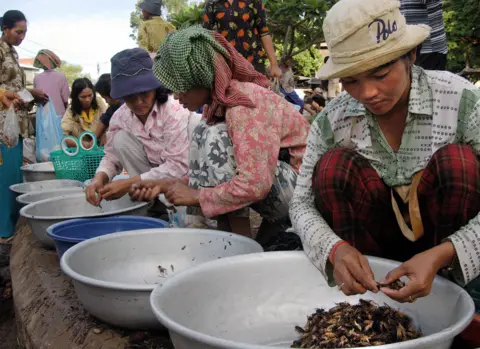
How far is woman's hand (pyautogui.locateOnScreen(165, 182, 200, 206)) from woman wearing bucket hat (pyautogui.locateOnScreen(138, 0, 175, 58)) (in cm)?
296

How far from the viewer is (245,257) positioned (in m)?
1.54

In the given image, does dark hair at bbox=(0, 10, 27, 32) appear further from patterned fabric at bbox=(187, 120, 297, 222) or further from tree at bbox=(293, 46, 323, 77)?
tree at bbox=(293, 46, 323, 77)

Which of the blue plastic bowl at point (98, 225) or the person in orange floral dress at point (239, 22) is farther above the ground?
the person in orange floral dress at point (239, 22)

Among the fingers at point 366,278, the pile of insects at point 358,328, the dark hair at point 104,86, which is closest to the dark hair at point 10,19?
the dark hair at point 104,86

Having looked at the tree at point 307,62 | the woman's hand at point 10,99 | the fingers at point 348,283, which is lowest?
the tree at point 307,62

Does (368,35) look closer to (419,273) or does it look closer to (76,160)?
(419,273)

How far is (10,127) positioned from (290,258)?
2.94m

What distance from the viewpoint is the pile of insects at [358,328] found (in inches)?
49.3

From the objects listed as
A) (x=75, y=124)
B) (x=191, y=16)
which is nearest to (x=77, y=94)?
(x=75, y=124)

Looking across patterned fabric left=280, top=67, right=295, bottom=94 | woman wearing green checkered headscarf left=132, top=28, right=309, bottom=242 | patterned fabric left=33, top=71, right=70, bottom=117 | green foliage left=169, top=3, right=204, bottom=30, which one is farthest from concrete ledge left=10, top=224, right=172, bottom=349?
green foliage left=169, top=3, right=204, bottom=30

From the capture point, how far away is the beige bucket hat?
4.13 feet

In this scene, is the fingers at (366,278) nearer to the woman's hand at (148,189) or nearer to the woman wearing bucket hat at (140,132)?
the woman's hand at (148,189)

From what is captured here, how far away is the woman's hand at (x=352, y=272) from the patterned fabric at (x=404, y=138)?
0.23 feet

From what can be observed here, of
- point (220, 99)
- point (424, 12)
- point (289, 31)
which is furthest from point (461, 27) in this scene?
point (220, 99)
